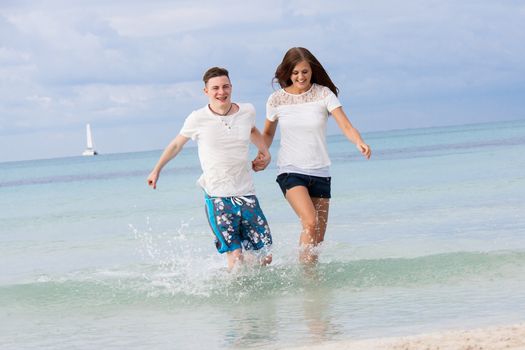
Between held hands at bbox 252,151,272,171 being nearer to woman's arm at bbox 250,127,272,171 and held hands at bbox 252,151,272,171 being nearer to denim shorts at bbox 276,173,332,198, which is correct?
woman's arm at bbox 250,127,272,171

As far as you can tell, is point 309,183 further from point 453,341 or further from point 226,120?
point 453,341

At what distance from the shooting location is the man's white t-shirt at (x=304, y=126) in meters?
7.08

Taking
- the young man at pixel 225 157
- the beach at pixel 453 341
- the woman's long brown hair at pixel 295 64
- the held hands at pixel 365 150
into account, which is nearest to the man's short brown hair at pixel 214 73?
the young man at pixel 225 157

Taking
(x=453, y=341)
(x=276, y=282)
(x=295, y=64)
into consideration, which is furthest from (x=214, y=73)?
(x=453, y=341)

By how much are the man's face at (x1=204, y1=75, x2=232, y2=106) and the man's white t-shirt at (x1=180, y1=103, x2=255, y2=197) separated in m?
0.13

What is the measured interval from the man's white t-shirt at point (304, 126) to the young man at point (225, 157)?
0.21 metres

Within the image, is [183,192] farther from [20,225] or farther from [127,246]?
[127,246]

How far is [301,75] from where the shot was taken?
7.07 meters

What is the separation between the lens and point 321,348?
5.34 m

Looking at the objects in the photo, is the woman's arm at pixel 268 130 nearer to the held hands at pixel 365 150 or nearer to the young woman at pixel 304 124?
the young woman at pixel 304 124

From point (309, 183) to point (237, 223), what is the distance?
0.67 m

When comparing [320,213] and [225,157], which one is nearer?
[225,157]

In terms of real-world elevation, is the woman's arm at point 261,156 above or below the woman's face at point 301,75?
below

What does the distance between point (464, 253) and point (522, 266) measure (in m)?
1.00
